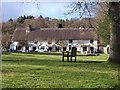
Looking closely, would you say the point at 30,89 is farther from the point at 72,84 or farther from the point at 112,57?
the point at 112,57

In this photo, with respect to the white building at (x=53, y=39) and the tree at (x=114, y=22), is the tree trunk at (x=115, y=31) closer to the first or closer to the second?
the tree at (x=114, y=22)

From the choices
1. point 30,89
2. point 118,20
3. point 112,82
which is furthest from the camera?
point 118,20

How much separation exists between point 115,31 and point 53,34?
43703 mm

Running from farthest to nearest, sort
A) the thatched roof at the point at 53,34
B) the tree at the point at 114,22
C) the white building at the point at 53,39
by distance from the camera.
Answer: the thatched roof at the point at 53,34 → the white building at the point at 53,39 → the tree at the point at 114,22

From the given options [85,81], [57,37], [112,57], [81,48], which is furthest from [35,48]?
[85,81]

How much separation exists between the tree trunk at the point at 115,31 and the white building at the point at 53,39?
128 feet

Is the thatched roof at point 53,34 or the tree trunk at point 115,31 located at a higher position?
the thatched roof at point 53,34

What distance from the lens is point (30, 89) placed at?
798 cm

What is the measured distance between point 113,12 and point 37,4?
3.89 metres

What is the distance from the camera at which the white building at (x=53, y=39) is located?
57.8m

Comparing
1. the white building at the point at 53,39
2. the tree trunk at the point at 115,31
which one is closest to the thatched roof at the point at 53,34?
the white building at the point at 53,39

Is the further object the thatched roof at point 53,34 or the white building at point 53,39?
the thatched roof at point 53,34

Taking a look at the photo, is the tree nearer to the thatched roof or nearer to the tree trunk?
the tree trunk

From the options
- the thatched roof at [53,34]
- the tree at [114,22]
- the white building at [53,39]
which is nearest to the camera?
the tree at [114,22]
